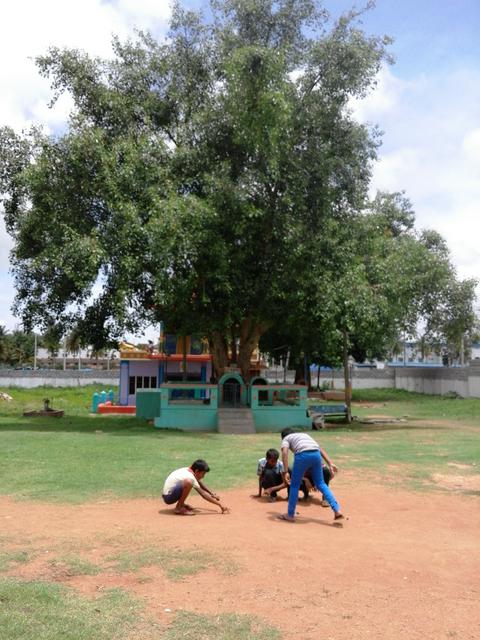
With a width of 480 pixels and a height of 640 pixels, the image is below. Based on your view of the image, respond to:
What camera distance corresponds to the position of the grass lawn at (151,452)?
36.4ft

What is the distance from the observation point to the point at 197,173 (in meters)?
21.9

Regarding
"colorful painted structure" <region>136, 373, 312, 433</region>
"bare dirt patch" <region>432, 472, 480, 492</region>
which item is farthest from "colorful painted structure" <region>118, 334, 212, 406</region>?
"bare dirt patch" <region>432, 472, 480, 492</region>

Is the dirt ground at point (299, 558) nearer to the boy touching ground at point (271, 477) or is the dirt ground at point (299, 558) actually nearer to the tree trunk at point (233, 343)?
the boy touching ground at point (271, 477)

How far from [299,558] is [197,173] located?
1690 cm

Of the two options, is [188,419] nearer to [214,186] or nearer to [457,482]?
[214,186]

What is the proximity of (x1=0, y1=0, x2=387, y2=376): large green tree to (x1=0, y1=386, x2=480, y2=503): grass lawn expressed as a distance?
12.8ft

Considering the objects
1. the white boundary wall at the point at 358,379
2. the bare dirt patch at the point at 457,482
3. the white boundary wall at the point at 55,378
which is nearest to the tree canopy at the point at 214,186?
the bare dirt patch at the point at 457,482

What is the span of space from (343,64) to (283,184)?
4584 millimetres

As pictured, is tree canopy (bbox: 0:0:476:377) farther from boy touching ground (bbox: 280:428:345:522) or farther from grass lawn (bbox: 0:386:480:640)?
boy touching ground (bbox: 280:428:345:522)

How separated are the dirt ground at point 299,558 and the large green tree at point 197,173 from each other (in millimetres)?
11418

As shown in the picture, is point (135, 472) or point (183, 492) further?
point (135, 472)

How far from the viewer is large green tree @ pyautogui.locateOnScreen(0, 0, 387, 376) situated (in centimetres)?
2008

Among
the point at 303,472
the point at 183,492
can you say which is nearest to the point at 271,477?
the point at 303,472

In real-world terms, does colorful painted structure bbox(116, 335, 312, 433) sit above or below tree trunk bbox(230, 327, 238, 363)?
below
